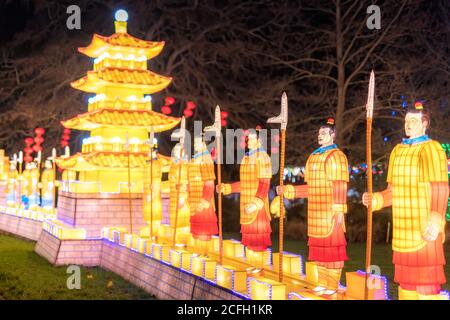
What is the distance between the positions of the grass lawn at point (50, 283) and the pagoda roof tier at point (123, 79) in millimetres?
4515

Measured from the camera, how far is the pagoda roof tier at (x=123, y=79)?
1503 centimetres

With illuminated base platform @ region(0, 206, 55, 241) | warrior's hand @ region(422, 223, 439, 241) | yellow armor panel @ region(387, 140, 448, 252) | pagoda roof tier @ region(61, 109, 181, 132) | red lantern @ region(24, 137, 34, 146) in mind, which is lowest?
illuminated base platform @ region(0, 206, 55, 241)

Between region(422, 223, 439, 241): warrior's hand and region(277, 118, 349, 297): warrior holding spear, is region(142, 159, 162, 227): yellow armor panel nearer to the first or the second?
region(277, 118, 349, 297): warrior holding spear

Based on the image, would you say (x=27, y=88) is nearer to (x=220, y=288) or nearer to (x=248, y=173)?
(x=248, y=173)

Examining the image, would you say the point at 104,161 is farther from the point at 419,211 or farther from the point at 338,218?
the point at 419,211

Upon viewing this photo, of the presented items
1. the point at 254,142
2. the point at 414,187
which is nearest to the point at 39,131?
the point at 254,142

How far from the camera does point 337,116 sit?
1825 cm

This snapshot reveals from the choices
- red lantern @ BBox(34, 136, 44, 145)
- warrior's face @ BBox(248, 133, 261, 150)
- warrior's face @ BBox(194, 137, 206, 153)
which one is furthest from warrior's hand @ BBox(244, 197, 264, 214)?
red lantern @ BBox(34, 136, 44, 145)

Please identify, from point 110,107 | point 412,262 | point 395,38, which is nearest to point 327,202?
point 412,262

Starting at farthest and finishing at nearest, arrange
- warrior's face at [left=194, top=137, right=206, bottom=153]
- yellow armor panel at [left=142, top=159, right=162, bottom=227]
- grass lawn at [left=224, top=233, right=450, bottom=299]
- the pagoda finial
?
the pagoda finial → yellow armor panel at [left=142, top=159, right=162, bottom=227] → grass lawn at [left=224, top=233, right=450, bottom=299] → warrior's face at [left=194, top=137, right=206, bottom=153]

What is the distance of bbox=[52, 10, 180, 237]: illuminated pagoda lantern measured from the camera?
14.6 meters

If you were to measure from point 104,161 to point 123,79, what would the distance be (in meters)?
2.08

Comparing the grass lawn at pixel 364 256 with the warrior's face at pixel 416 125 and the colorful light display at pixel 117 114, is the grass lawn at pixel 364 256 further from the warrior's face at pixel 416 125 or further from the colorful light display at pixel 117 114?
the warrior's face at pixel 416 125
